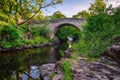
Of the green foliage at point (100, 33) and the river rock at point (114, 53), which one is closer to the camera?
the river rock at point (114, 53)

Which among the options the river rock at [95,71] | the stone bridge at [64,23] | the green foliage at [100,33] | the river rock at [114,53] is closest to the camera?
the river rock at [95,71]

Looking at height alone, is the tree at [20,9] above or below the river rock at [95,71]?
above

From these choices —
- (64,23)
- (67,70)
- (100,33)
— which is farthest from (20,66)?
(64,23)

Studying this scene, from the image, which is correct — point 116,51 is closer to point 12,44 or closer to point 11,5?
point 12,44

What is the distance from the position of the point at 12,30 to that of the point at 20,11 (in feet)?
13.3

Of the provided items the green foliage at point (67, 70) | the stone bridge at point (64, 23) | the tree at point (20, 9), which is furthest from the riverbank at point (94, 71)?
the stone bridge at point (64, 23)

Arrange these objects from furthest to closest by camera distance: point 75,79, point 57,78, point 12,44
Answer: point 12,44
point 57,78
point 75,79

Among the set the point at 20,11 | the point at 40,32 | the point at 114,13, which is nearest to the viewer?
the point at 114,13

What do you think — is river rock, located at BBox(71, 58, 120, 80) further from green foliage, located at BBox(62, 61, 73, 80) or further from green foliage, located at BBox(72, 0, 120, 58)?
green foliage, located at BBox(72, 0, 120, 58)

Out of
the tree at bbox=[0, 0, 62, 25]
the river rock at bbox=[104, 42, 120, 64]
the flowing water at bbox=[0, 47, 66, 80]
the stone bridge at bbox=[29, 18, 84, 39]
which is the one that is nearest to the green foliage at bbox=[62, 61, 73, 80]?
the river rock at bbox=[104, 42, 120, 64]

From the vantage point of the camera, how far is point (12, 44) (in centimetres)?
3073

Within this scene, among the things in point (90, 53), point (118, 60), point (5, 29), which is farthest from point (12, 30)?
point (118, 60)

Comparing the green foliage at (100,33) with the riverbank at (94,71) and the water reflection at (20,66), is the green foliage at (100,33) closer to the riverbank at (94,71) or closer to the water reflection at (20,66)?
the riverbank at (94,71)

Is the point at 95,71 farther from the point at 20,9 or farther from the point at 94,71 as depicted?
the point at 20,9
